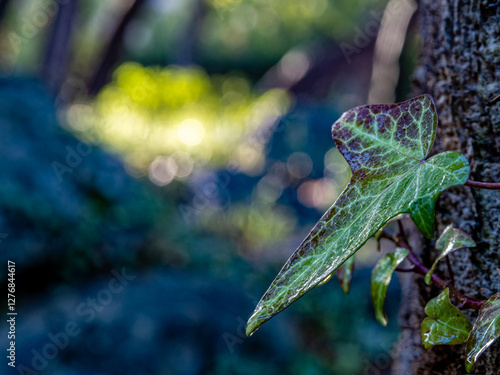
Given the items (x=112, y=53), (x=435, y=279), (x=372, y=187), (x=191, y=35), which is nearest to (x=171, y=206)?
(x=112, y=53)

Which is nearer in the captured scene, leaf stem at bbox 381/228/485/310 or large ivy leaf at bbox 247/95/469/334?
large ivy leaf at bbox 247/95/469/334

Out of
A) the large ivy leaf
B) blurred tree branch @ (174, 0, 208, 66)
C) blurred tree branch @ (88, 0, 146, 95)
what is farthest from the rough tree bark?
blurred tree branch @ (174, 0, 208, 66)

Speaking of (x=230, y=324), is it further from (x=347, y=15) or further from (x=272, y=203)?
(x=347, y=15)

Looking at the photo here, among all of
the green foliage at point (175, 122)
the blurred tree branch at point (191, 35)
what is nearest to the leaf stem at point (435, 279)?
the green foliage at point (175, 122)

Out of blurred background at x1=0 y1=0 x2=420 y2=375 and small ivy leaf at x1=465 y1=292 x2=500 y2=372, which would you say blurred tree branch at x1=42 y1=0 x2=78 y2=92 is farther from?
small ivy leaf at x1=465 y1=292 x2=500 y2=372

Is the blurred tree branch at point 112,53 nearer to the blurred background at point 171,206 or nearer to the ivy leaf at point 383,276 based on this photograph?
the blurred background at point 171,206

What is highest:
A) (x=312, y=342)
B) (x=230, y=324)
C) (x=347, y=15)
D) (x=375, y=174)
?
(x=347, y=15)

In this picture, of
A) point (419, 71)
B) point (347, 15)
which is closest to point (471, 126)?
point (419, 71)
